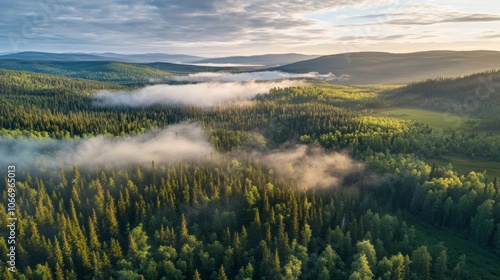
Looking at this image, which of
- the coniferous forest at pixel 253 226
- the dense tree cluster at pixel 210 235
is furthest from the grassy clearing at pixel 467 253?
the dense tree cluster at pixel 210 235

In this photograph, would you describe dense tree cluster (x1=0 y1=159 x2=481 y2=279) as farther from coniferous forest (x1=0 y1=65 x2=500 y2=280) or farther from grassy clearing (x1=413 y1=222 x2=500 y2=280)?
grassy clearing (x1=413 y1=222 x2=500 y2=280)

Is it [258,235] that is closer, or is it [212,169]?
[258,235]

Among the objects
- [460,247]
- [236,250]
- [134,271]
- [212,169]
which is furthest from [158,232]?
[460,247]

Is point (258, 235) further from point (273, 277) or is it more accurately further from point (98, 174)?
point (98, 174)

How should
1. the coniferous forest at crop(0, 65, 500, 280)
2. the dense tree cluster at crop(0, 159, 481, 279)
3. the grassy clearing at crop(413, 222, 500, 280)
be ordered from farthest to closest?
1. the grassy clearing at crop(413, 222, 500, 280)
2. the coniferous forest at crop(0, 65, 500, 280)
3. the dense tree cluster at crop(0, 159, 481, 279)

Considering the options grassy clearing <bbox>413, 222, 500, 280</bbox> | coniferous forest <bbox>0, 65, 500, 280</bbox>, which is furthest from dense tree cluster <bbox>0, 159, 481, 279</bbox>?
grassy clearing <bbox>413, 222, 500, 280</bbox>

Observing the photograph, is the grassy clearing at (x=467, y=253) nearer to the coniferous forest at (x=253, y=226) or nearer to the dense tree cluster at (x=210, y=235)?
the coniferous forest at (x=253, y=226)

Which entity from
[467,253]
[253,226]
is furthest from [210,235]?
[467,253]

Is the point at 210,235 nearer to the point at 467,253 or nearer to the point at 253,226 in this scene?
the point at 253,226
